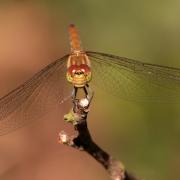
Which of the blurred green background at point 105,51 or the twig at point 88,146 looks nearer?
the twig at point 88,146

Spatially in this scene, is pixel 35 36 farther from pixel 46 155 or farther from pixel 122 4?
pixel 46 155

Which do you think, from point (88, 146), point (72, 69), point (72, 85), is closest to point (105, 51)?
point (72, 85)

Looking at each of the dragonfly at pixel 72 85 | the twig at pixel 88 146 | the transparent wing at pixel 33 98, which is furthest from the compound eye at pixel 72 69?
the twig at pixel 88 146

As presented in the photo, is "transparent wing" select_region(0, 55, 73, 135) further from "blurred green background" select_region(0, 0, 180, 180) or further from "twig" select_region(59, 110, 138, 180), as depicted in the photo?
"blurred green background" select_region(0, 0, 180, 180)

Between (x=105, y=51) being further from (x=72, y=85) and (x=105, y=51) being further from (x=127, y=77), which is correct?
(x=72, y=85)

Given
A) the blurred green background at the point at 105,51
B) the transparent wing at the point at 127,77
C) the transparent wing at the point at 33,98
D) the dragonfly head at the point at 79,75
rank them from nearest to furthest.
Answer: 1. the dragonfly head at the point at 79,75
2. the transparent wing at the point at 33,98
3. the transparent wing at the point at 127,77
4. the blurred green background at the point at 105,51

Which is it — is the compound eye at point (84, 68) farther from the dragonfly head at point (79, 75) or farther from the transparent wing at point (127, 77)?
the transparent wing at point (127, 77)

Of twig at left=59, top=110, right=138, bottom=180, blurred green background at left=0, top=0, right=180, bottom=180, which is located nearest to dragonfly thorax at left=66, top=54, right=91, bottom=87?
twig at left=59, top=110, right=138, bottom=180

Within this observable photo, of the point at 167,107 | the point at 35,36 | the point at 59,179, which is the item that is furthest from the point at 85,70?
the point at 35,36
